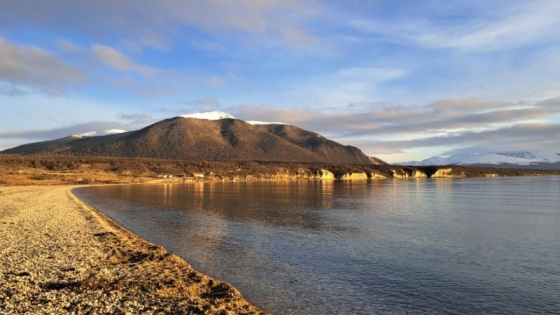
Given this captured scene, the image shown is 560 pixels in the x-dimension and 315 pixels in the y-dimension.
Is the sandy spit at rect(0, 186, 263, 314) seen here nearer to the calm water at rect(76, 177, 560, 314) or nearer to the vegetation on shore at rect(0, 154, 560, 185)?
the calm water at rect(76, 177, 560, 314)

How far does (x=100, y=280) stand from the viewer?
17406 mm

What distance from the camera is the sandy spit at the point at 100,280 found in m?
Answer: 14.1

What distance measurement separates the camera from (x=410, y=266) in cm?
2255

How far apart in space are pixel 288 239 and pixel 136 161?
16294 centimetres

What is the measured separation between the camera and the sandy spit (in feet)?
46.3

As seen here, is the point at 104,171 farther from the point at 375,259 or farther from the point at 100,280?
the point at 100,280

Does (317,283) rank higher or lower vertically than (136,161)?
lower

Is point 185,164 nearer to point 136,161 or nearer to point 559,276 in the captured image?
point 136,161

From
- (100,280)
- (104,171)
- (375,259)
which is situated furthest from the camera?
(104,171)

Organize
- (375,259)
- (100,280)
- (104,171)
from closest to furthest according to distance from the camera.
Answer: (100,280), (375,259), (104,171)

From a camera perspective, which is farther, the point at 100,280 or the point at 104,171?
the point at 104,171

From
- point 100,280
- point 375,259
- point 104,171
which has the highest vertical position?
point 104,171

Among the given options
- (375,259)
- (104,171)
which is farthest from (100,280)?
(104,171)

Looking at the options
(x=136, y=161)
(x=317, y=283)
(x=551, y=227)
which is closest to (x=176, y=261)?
(x=317, y=283)
